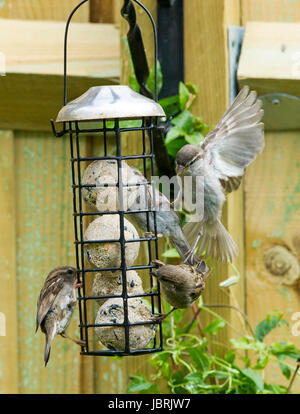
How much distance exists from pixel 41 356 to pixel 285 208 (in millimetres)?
1240

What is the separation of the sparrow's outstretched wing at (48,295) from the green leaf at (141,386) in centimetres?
55

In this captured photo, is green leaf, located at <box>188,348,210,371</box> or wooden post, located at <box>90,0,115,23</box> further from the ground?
wooden post, located at <box>90,0,115,23</box>

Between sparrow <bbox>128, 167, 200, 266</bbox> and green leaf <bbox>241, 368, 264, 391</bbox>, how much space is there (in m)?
0.45

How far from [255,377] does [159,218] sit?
70 centimetres

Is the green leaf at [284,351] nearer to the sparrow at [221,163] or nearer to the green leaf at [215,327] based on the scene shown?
the green leaf at [215,327]

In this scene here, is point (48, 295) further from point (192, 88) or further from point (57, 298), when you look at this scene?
point (192, 88)

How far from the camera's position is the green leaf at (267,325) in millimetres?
3092

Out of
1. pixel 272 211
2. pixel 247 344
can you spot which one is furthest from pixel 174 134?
pixel 247 344

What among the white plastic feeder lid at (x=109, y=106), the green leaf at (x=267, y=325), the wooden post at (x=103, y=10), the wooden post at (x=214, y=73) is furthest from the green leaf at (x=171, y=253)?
the wooden post at (x=103, y=10)

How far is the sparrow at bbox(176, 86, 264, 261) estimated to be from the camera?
2.99 metres

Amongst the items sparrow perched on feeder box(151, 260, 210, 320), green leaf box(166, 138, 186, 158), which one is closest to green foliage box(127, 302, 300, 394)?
sparrow perched on feeder box(151, 260, 210, 320)

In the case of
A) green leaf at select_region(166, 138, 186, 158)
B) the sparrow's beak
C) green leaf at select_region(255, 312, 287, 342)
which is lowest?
green leaf at select_region(255, 312, 287, 342)

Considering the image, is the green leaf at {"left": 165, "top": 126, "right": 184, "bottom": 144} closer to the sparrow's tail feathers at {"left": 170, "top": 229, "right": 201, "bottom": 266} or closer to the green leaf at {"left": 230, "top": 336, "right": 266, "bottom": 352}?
the sparrow's tail feathers at {"left": 170, "top": 229, "right": 201, "bottom": 266}

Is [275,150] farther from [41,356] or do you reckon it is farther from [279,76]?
[41,356]
